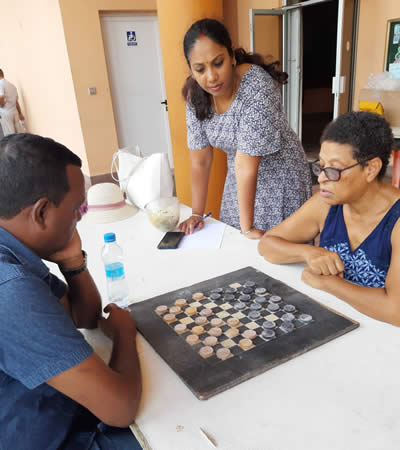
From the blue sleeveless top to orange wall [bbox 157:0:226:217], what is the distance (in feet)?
7.83

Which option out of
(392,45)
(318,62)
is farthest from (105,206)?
(318,62)

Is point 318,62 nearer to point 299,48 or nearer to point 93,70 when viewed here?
point 299,48

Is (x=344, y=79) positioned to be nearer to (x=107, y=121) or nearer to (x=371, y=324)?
(x=107, y=121)

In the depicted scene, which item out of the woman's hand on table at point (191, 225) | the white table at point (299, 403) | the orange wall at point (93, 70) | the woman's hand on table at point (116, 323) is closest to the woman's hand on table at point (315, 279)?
the white table at point (299, 403)

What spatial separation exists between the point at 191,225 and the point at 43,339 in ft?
3.74

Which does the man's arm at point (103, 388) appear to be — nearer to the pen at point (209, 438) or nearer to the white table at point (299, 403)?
the white table at point (299, 403)

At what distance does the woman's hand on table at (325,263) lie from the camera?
1209mm

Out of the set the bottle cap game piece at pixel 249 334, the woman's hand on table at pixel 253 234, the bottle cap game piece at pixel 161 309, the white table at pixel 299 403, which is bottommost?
the woman's hand on table at pixel 253 234

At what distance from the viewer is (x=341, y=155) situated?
3.95 feet

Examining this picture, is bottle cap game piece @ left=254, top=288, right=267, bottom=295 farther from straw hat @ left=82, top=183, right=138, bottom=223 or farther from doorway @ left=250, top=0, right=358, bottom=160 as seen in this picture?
doorway @ left=250, top=0, right=358, bottom=160

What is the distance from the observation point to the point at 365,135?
1.18 m

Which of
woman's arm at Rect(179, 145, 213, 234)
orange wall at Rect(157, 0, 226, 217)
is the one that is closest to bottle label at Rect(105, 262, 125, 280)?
woman's arm at Rect(179, 145, 213, 234)

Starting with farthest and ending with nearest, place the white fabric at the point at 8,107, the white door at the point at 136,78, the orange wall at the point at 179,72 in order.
Answer: the white fabric at the point at 8,107, the white door at the point at 136,78, the orange wall at the point at 179,72

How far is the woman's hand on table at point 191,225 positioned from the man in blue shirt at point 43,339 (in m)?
0.92
